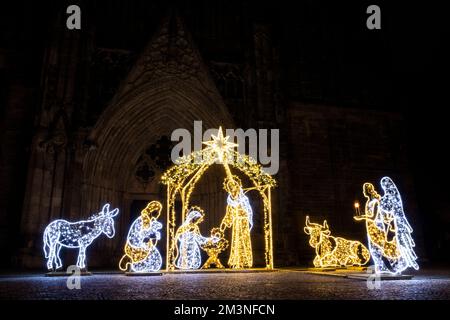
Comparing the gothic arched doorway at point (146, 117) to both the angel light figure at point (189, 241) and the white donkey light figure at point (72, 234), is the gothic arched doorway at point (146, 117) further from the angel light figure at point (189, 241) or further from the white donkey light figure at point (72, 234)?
the white donkey light figure at point (72, 234)

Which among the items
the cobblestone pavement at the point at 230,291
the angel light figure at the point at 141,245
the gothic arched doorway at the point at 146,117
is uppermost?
the gothic arched doorway at the point at 146,117

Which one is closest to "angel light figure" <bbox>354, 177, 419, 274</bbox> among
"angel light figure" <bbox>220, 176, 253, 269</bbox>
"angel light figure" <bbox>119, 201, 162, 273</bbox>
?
"angel light figure" <bbox>220, 176, 253, 269</bbox>

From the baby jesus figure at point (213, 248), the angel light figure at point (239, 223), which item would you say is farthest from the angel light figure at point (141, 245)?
the angel light figure at point (239, 223)

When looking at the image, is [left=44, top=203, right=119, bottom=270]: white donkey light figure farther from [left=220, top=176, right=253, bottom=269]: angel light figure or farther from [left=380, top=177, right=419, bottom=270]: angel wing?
[left=380, top=177, right=419, bottom=270]: angel wing

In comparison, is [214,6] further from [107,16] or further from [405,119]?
[405,119]

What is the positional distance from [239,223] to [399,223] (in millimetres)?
4536

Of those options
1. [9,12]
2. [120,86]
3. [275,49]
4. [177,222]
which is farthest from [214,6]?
[177,222]

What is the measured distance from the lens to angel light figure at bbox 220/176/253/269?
9828mm

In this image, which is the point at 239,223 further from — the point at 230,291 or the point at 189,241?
the point at 230,291

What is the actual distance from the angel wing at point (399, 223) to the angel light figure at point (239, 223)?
158 inches

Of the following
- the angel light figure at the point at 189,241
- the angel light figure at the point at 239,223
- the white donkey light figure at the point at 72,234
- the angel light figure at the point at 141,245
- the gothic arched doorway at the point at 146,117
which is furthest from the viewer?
the gothic arched doorway at the point at 146,117

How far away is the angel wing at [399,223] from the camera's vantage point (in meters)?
6.51
